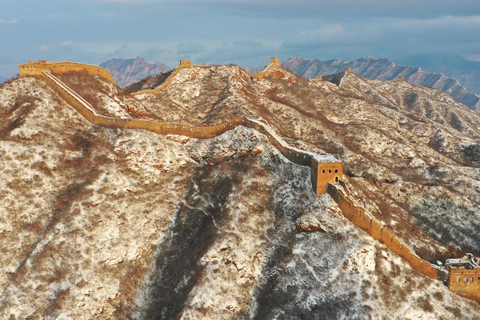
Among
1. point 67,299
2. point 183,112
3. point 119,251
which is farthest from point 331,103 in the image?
point 67,299

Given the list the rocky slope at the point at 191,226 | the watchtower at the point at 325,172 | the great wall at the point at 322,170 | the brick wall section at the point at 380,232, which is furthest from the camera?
the watchtower at the point at 325,172

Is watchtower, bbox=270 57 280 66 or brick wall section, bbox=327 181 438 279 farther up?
watchtower, bbox=270 57 280 66

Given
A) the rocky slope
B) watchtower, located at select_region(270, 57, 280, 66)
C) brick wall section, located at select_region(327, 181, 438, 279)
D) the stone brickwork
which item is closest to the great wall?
brick wall section, located at select_region(327, 181, 438, 279)

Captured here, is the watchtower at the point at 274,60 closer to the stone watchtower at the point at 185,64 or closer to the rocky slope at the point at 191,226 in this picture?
the stone watchtower at the point at 185,64

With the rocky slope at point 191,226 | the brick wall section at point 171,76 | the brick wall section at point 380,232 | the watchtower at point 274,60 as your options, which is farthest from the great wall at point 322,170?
the watchtower at point 274,60

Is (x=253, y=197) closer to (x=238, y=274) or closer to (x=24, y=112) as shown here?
(x=238, y=274)

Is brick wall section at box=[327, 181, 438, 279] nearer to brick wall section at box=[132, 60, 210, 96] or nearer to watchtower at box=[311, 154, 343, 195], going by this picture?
watchtower at box=[311, 154, 343, 195]
